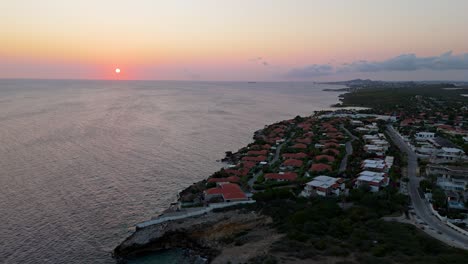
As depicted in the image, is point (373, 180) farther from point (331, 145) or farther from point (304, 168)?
point (331, 145)

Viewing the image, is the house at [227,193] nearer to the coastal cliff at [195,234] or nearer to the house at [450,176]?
the coastal cliff at [195,234]

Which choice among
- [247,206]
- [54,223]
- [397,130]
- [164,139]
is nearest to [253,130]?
[164,139]

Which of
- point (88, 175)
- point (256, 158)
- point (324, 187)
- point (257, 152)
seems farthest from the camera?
point (257, 152)

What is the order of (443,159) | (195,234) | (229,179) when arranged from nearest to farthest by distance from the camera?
1. (195,234)
2. (229,179)
3. (443,159)

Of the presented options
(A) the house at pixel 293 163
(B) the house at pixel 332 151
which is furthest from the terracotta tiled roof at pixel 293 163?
(B) the house at pixel 332 151

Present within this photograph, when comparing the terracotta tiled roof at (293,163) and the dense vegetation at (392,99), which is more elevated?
the dense vegetation at (392,99)

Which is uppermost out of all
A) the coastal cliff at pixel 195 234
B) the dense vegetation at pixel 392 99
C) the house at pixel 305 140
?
the dense vegetation at pixel 392 99

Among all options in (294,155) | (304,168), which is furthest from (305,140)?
(304,168)
